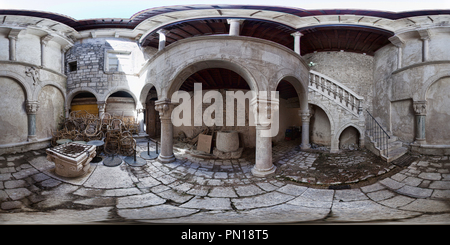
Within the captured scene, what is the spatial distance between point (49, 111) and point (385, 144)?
3999 mm

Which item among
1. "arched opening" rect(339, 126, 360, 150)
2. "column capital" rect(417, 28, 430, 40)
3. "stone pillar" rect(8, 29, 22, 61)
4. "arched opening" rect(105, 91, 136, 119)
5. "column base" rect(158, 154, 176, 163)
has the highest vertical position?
"column capital" rect(417, 28, 430, 40)

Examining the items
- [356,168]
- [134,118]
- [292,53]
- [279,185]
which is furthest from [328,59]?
[134,118]

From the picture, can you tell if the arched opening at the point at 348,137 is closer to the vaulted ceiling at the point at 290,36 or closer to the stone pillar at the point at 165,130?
the vaulted ceiling at the point at 290,36

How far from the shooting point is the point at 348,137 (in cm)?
357

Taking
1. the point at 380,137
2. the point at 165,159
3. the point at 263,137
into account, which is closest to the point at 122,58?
the point at 165,159

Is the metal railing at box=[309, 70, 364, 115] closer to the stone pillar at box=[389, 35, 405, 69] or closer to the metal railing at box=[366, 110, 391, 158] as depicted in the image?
the metal railing at box=[366, 110, 391, 158]

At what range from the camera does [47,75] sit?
138 cm

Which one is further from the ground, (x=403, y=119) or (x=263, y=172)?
(x=403, y=119)

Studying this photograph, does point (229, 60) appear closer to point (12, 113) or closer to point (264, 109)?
point (264, 109)

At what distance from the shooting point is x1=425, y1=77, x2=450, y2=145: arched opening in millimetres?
1292

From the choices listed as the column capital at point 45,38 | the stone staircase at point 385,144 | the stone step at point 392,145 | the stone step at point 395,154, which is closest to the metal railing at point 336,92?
the stone staircase at point 385,144

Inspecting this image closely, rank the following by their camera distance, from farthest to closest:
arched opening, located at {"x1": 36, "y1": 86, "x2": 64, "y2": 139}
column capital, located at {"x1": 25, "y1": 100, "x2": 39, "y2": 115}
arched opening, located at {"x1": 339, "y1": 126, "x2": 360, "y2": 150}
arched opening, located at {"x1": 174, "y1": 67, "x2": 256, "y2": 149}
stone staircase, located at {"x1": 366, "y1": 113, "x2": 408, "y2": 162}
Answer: arched opening, located at {"x1": 174, "y1": 67, "x2": 256, "y2": 149}
arched opening, located at {"x1": 339, "y1": 126, "x2": 360, "y2": 150}
stone staircase, located at {"x1": 366, "y1": 113, "x2": 408, "y2": 162}
arched opening, located at {"x1": 36, "y1": 86, "x2": 64, "y2": 139}
column capital, located at {"x1": 25, "y1": 100, "x2": 39, "y2": 115}

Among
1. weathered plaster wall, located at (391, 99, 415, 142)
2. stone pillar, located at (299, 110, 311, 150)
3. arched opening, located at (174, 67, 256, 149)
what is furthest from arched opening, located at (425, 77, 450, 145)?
arched opening, located at (174, 67, 256, 149)

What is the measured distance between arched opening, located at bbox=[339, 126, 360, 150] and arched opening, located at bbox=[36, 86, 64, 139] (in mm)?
5090
